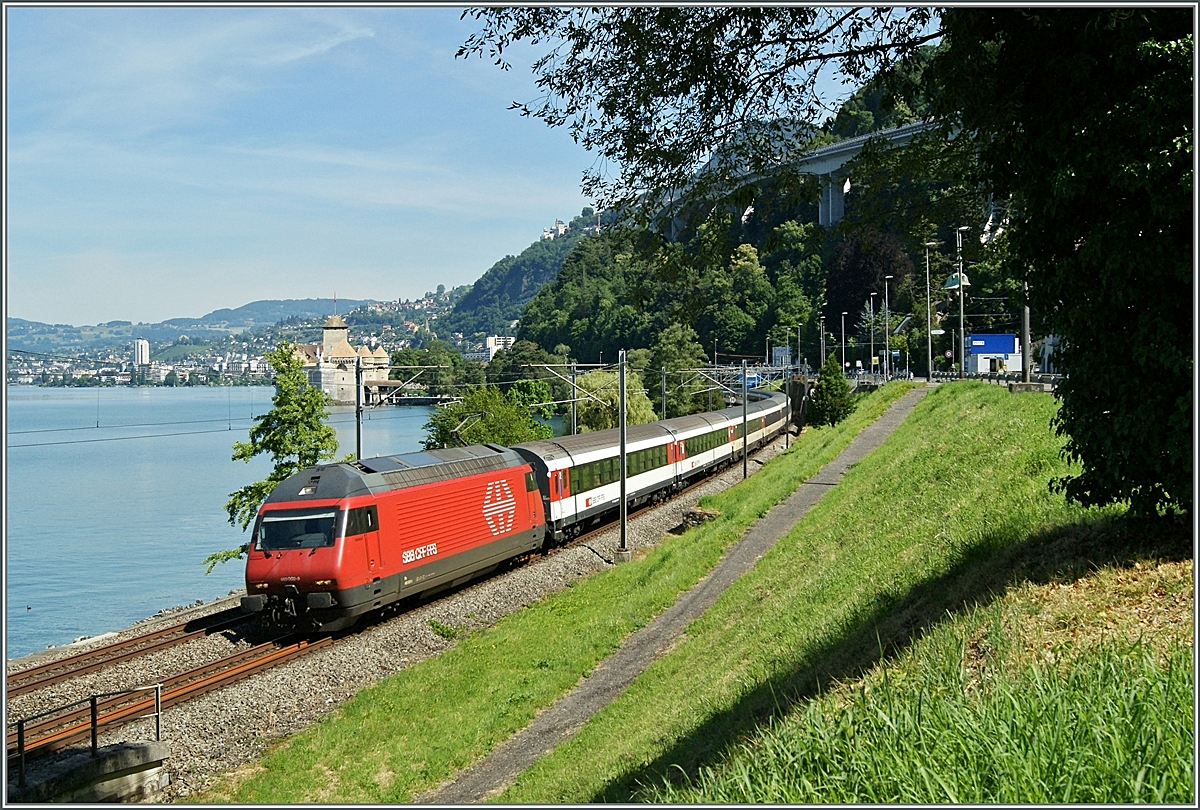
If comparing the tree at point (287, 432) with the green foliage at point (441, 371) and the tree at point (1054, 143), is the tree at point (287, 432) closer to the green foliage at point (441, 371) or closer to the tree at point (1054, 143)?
the green foliage at point (441, 371)

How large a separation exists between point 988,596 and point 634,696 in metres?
5.83

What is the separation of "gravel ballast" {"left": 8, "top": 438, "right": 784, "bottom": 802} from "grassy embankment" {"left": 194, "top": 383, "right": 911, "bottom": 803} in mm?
329

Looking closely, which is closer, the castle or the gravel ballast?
the gravel ballast

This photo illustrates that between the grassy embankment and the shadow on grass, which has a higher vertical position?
the shadow on grass

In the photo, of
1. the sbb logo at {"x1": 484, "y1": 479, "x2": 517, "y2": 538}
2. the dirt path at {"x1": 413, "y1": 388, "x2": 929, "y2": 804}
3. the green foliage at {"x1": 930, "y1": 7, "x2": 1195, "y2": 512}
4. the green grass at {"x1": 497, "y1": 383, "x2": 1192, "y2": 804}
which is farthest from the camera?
the sbb logo at {"x1": 484, "y1": 479, "x2": 517, "y2": 538}

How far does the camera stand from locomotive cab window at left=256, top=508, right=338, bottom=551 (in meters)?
17.0

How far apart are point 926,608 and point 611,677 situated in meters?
6.63

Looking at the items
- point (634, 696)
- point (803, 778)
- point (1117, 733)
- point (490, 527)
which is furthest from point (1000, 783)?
point (490, 527)

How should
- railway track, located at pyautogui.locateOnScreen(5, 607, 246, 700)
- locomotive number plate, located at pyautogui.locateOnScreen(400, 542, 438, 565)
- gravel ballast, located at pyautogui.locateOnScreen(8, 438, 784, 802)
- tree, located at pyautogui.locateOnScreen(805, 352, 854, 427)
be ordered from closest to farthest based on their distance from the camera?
gravel ballast, located at pyautogui.locateOnScreen(8, 438, 784, 802), railway track, located at pyautogui.locateOnScreen(5, 607, 246, 700), locomotive number plate, located at pyautogui.locateOnScreen(400, 542, 438, 565), tree, located at pyautogui.locateOnScreen(805, 352, 854, 427)

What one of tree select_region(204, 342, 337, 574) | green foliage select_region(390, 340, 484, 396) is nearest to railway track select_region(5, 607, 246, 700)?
tree select_region(204, 342, 337, 574)

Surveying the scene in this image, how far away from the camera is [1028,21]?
7938 mm

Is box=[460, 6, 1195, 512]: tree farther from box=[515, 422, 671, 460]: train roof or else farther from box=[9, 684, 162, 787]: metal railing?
box=[515, 422, 671, 460]: train roof

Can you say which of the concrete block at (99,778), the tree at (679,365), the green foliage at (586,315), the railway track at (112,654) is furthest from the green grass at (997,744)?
the tree at (679,365)

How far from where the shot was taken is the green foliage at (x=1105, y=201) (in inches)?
292
